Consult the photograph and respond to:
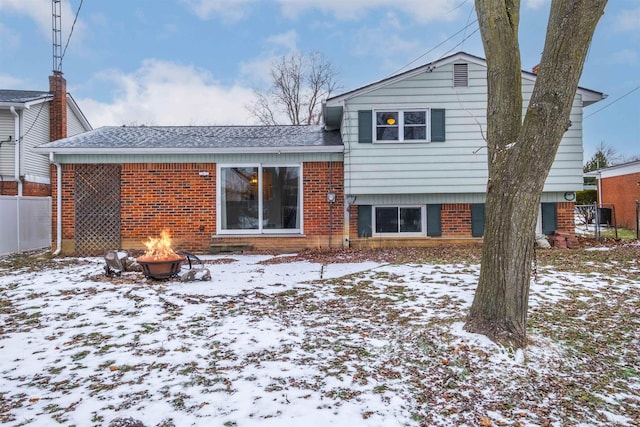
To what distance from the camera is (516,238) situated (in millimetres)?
3301

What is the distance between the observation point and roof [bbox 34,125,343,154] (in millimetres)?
9359

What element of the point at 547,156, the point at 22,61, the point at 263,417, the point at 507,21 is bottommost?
the point at 263,417

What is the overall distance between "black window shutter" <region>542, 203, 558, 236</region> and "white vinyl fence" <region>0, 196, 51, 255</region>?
14086mm

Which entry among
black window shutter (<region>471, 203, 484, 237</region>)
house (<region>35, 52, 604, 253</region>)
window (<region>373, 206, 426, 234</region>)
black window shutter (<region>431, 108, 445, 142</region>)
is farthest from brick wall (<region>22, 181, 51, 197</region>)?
black window shutter (<region>471, 203, 484, 237</region>)

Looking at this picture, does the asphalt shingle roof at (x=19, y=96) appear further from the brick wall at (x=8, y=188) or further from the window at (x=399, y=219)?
the window at (x=399, y=219)

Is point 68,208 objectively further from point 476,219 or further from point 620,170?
point 620,170

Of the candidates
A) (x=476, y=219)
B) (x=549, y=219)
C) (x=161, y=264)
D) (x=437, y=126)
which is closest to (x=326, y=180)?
(x=437, y=126)

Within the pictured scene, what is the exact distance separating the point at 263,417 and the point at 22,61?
2033cm

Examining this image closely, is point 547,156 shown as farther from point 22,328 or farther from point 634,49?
point 634,49

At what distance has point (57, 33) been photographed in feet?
42.8

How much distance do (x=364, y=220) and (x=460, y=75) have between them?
14.5 ft

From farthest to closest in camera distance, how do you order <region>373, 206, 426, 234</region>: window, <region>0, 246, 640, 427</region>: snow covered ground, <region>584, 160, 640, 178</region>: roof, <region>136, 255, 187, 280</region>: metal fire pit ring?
<region>584, 160, 640, 178</region>: roof → <region>373, 206, 426, 234</region>: window → <region>136, 255, 187, 280</region>: metal fire pit ring → <region>0, 246, 640, 427</region>: snow covered ground

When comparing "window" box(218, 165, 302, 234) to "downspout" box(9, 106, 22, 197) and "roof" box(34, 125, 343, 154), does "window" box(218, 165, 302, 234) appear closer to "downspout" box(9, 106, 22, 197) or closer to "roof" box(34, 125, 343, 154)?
"roof" box(34, 125, 343, 154)

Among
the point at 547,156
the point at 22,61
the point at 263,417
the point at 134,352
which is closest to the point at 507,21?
the point at 547,156
